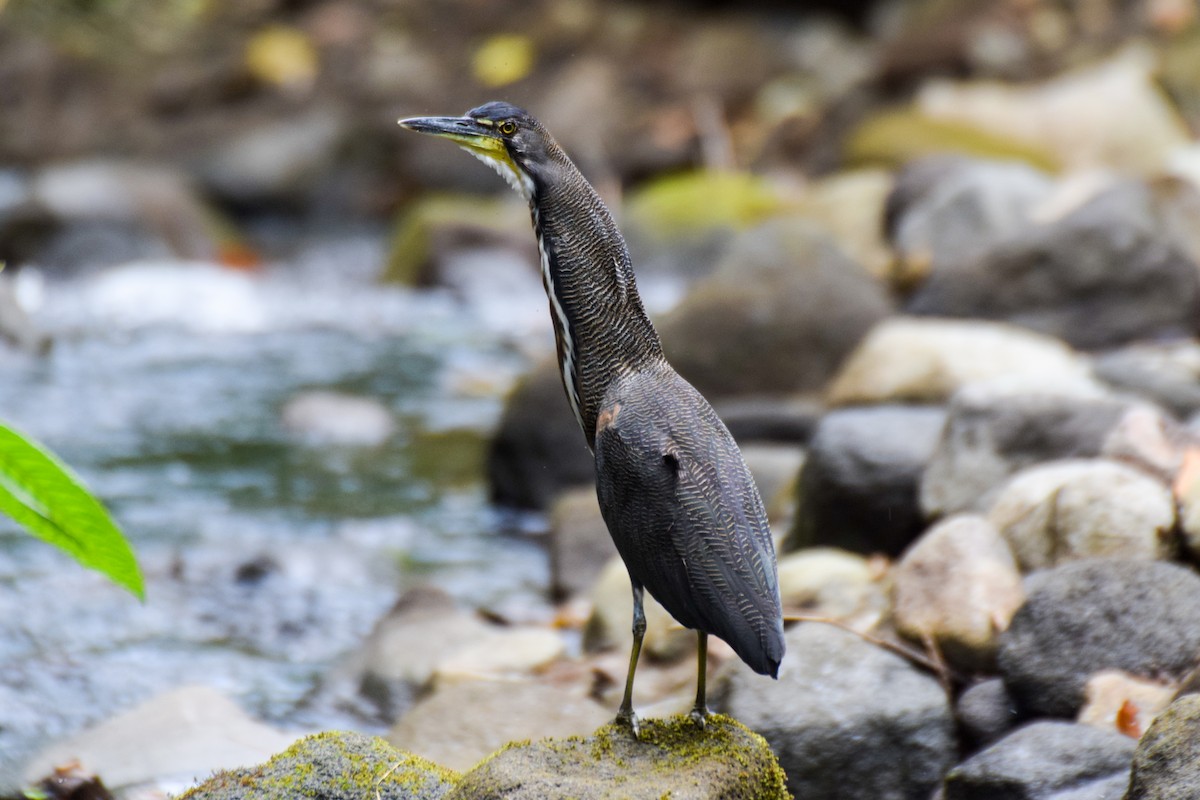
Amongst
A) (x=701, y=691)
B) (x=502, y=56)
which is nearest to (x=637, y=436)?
(x=701, y=691)

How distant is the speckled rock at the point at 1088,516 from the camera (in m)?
4.25

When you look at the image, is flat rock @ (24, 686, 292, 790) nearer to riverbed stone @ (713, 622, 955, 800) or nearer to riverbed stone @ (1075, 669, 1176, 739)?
riverbed stone @ (713, 622, 955, 800)

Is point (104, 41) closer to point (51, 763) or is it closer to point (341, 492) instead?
point (341, 492)

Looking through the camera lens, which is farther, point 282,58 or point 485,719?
point 282,58

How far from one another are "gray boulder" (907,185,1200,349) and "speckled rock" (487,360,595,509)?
2.83 meters

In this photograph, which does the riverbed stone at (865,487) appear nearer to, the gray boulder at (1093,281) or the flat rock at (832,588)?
the flat rock at (832,588)

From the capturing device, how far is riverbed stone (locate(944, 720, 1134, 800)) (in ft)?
10.9

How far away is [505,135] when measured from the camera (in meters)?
3.03

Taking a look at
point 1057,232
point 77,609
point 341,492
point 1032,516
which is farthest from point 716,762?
point 1057,232

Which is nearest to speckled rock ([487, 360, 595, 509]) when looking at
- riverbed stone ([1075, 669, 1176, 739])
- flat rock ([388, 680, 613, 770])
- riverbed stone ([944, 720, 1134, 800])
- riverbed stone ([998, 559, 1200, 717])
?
flat rock ([388, 680, 613, 770])

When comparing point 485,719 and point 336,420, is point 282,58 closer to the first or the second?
point 336,420

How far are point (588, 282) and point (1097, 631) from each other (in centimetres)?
195

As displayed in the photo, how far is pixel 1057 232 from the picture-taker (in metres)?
8.17

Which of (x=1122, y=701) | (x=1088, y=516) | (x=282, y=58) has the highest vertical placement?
(x=282, y=58)
